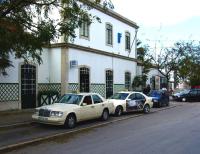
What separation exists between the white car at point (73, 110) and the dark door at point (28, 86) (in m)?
5.94

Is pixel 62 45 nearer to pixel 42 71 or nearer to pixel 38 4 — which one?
pixel 42 71

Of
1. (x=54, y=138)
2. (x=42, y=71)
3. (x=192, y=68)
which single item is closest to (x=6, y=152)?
(x=54, y=138)

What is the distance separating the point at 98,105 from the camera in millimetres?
17109

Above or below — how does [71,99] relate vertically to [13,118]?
above

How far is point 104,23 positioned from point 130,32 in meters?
6.16

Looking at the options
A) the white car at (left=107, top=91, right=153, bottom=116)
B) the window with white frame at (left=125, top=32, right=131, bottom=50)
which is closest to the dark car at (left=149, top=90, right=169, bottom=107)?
the white car at (left=107, top=91, right=153, bottom=116)

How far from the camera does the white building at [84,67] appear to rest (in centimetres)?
2134

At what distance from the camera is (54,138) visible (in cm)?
1219

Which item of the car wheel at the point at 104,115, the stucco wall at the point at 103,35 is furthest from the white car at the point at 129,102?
the stucco wall at the point at 103,35

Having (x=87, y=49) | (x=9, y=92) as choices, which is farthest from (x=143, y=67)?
(x=9, y=92)

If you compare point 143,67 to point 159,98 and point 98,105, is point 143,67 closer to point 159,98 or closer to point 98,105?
point 159,98

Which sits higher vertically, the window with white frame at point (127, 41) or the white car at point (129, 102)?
the window with white frame at point (127, 41)

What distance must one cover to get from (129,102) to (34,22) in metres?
8.72

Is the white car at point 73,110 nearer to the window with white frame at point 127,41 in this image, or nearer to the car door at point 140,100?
the car door at point 140,100
